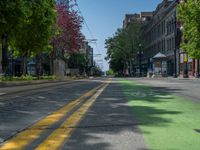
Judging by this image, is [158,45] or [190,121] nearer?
[190,121]

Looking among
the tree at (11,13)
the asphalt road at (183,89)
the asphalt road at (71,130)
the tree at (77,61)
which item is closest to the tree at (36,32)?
the asphalt road at (183,89)

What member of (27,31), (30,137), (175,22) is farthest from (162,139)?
(175,22)

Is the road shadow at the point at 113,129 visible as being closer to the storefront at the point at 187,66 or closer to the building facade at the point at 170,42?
the building facade at the point at 170,42

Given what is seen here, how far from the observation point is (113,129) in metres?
9.09

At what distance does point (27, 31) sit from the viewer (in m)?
40.5

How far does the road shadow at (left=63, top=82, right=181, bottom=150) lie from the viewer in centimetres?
739

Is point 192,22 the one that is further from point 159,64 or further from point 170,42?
point 170,42

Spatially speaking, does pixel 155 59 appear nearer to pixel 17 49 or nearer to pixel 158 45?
pixel 158 45

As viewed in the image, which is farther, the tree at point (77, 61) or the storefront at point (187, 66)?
the tree at point (77, 61)

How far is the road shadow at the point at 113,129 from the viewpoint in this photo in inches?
291

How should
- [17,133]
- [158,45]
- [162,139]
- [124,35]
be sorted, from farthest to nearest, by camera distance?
[124,35], [158,45], [17,133], [162,139]

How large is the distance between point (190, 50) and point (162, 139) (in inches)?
2131

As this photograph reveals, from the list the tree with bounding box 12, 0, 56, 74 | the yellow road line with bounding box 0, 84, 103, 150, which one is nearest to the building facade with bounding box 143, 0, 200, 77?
the tree with bounding box 12, 0, 56, 74

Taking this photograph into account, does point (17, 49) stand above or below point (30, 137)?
above
